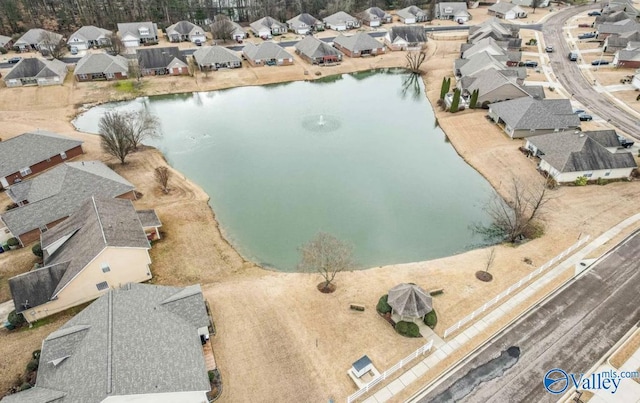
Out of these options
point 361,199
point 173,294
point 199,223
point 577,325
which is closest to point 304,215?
point 361,199

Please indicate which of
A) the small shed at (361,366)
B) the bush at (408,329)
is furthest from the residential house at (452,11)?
the small shed at (361,366)

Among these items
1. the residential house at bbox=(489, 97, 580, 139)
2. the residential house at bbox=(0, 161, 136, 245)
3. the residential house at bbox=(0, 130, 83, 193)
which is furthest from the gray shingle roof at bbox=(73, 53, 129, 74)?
the residential house at bbox=(489, 97, 580, 139)

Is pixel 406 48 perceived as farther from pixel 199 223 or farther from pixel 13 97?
pixel 13 97

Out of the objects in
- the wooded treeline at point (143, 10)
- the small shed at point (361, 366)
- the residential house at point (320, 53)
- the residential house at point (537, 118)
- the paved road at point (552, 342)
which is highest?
the wooded treeline at point (143, 10)

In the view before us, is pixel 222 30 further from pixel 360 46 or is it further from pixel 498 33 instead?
pixel 498 33

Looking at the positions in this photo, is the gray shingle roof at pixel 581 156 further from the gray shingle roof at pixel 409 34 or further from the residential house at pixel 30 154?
the residential house at pixel 30 154
